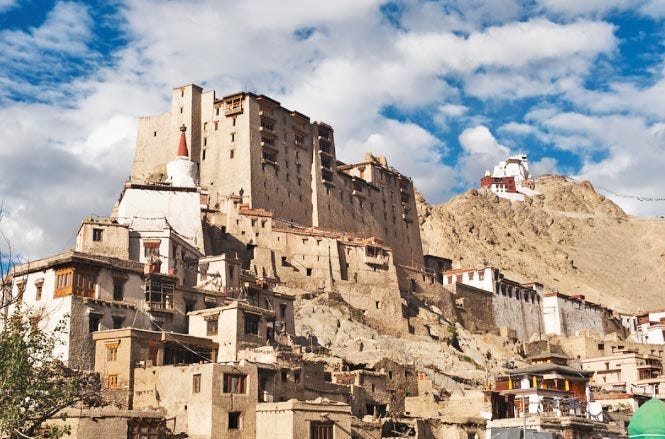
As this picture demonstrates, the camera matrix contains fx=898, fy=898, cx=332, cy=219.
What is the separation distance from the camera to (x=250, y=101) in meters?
90.0

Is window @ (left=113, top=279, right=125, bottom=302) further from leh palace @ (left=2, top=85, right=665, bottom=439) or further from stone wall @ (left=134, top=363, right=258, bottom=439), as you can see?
stone wall @ (left=134, top=363, right=258, bottom=439)

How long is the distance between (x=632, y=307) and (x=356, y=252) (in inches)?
2349

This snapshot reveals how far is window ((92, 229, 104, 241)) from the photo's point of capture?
200 ft

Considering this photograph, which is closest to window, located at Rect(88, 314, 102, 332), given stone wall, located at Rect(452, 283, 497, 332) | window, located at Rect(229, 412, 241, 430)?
window, located at Rect(229, 412, 241, 430)

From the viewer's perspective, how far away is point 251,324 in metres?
52.6

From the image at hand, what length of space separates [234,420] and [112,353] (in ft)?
28.0

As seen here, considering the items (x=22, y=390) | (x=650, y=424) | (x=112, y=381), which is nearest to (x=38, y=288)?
(x=112, y=381)

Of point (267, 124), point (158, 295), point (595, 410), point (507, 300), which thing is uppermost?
point (267, 124)

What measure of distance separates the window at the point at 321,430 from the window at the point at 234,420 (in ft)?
11.8

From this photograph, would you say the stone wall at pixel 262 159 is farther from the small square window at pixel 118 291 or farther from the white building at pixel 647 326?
the white building at pixel 647 326

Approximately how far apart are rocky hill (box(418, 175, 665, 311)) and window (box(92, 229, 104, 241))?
223 ft

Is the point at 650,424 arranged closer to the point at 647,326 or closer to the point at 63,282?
the point at 63,282

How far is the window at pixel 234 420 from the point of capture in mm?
43469


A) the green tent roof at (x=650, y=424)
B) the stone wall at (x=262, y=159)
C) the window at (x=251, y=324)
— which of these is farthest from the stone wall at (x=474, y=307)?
the green tent roof at (x=650, y=424)
